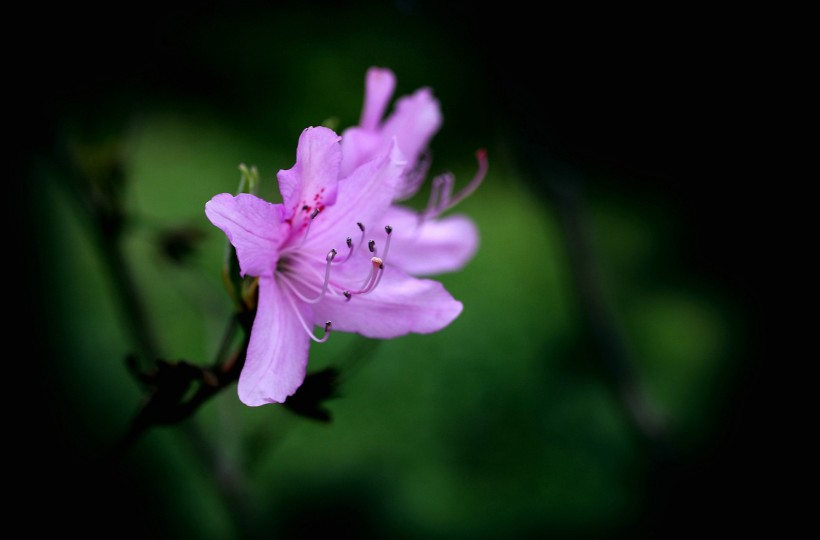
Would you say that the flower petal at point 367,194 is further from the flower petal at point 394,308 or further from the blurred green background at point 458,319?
the blurred green background at point 458,319

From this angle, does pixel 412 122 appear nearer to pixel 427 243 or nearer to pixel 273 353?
pixel 427 243

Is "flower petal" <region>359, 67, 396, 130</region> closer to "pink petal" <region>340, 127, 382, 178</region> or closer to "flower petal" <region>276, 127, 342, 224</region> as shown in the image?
"pink petal" <region>340, 127, 382, 178</region>

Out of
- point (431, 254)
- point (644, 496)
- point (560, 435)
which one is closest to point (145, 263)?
point (560, 435)

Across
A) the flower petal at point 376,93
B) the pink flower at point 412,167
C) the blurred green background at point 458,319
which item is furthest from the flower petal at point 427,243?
the blurred green background at point 458,319

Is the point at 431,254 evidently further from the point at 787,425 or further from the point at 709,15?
the point at 709,15

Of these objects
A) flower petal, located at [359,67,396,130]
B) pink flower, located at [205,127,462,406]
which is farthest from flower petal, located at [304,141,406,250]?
flower petal, located at [359,67,396,130]

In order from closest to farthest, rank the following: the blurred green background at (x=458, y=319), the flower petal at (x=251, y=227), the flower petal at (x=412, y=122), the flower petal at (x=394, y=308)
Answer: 1. the flower petal at (x=251, y=227)
2. the flower petal at (x=394, y=308)
3. the flower petal at (x=412, y=122)
4. the blurred green background at (x=458, y=319)
